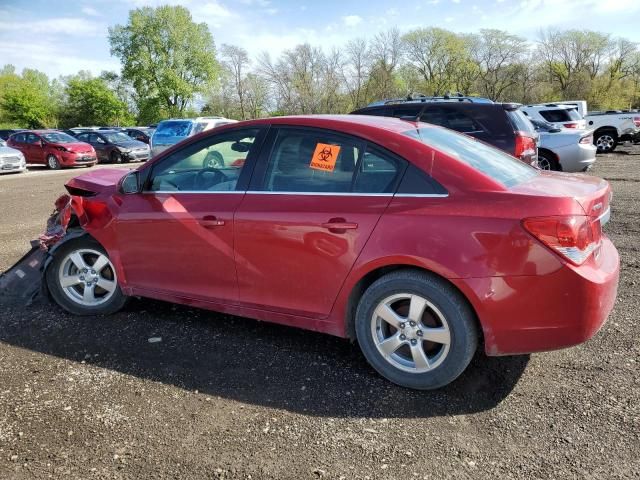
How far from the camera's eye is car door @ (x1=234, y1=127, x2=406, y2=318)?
9.75 ft

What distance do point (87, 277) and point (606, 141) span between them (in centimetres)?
2088

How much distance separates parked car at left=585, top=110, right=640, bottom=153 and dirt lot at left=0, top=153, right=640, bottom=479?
18.4 metres

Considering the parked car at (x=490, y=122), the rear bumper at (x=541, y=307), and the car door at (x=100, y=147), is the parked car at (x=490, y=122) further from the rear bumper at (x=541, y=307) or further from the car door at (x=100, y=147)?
the car door at (x=100, y=147)

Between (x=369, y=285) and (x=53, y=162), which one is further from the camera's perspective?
(x=53, y=162)

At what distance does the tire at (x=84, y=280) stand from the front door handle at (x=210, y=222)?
1.13 m

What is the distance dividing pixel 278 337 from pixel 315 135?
1509mm

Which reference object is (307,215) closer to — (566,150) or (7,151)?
(566,150)

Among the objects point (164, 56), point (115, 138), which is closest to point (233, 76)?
point (164, 56)

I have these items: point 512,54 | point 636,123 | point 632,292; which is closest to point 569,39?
point 512,54

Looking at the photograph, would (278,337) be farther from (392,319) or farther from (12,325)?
(12,325)

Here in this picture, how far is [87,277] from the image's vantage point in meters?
4.14

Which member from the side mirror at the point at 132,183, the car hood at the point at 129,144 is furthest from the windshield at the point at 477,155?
the car hood at the point at 129,144

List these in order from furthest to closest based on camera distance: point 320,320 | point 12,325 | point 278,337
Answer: point 12,325 < point 278,337 < point 320,320

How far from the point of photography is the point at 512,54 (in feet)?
219
